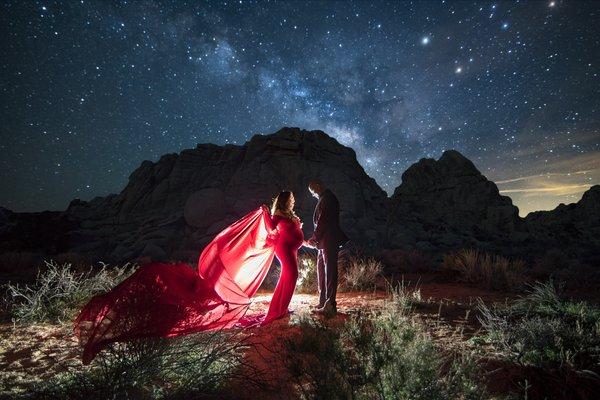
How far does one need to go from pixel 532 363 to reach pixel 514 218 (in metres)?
35.2

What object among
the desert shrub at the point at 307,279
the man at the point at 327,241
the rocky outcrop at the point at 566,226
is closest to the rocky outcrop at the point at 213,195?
the rocky outcrop at the point at 566,226

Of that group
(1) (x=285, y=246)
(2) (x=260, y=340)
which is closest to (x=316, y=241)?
(1) (x=285, y=246)

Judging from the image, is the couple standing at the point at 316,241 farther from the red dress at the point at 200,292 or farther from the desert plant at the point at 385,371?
the desert plant at the point at 385,371

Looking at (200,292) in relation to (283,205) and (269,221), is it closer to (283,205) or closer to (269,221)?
(269,221)

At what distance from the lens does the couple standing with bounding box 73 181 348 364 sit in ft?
11.0

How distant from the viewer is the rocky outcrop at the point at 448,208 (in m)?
29.1

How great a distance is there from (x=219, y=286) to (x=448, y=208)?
35.6 m

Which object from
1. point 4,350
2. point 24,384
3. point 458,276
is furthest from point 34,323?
point 458,276

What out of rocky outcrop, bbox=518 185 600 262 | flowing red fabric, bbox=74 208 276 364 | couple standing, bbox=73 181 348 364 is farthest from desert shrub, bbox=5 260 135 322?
rocky outcrop, bbox=518 185 600 262

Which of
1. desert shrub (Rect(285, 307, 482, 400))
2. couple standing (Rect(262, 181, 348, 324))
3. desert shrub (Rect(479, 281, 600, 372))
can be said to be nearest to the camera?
desert shrub (Rect(285, 307, 482, 400))

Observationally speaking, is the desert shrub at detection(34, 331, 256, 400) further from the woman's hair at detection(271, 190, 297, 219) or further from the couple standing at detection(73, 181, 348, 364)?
the woman's hair at detection(271, 190, 297, 219)

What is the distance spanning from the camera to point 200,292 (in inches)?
182

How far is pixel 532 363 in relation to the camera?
312 cm

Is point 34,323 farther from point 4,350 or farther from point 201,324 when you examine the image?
point 201,324
